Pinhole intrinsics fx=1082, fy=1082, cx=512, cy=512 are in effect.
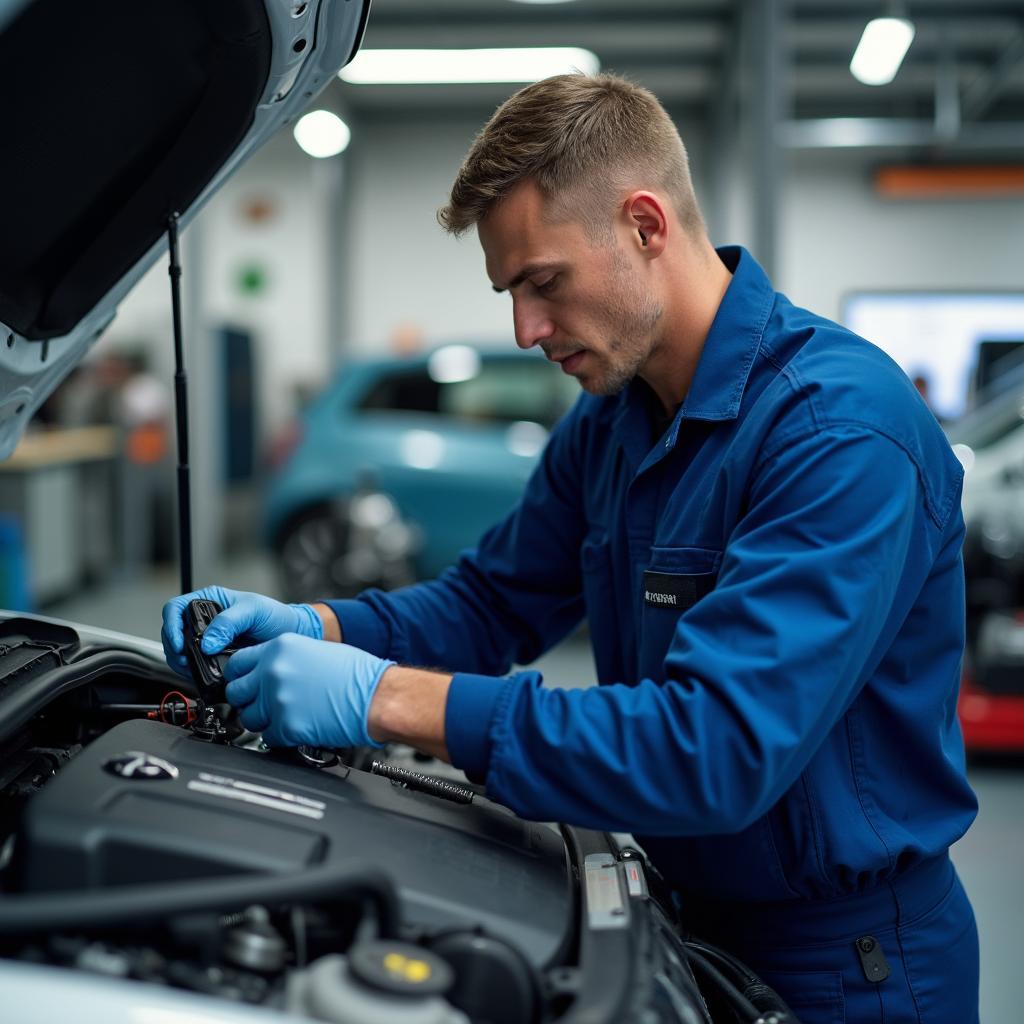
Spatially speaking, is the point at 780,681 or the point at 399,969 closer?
the point at 399,969

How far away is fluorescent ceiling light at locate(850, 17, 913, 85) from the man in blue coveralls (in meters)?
5.47

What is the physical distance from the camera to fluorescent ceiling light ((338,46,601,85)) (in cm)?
763

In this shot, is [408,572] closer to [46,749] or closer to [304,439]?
[304,439]

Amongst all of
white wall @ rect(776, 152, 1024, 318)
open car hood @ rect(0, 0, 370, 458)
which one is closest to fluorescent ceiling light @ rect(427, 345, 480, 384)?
open car hood @ rect(0, 0, 370, 458)

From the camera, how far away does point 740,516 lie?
1167 millimetres

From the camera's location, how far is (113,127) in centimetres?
122

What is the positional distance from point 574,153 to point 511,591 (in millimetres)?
666

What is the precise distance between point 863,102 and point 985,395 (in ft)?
15.5

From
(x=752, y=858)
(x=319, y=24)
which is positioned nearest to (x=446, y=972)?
(x=752, y=858)

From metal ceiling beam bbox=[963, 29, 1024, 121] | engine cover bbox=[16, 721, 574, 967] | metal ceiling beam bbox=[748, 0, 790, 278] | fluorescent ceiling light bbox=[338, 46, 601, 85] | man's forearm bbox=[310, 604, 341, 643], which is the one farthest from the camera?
metal ceiling beam bbox=[963, 29, 1024, 121]

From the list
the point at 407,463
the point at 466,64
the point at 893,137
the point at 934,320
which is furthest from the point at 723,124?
the point at 407,463

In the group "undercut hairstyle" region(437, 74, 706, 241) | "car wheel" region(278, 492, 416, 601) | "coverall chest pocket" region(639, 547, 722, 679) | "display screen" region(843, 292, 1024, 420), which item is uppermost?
"display screen" region(843, 292, 1024, 420)

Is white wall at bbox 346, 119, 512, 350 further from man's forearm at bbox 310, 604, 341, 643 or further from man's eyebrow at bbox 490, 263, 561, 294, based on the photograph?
man's eyebrow at bbox 490, 263, 561, 294

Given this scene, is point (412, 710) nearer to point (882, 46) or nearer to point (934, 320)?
point (882, 46)
